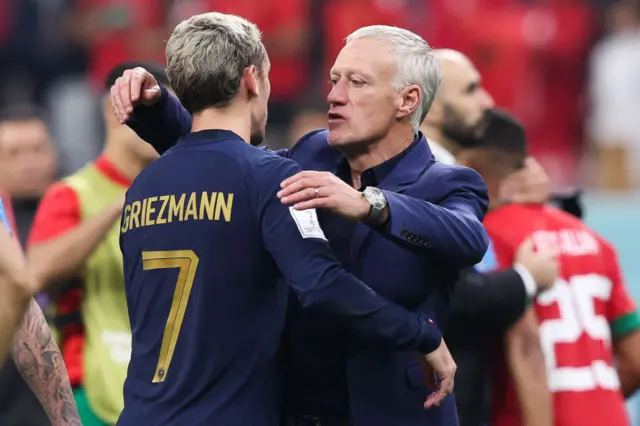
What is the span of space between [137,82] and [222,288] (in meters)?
0.67

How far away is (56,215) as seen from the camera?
5.17 meters

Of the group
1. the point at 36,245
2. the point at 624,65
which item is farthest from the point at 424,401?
the point at 624,65

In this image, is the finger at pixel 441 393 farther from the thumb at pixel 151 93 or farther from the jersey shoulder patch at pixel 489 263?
the jersey shoulder patch at pixel 489 263

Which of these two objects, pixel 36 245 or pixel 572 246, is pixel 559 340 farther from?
pixel 36 245

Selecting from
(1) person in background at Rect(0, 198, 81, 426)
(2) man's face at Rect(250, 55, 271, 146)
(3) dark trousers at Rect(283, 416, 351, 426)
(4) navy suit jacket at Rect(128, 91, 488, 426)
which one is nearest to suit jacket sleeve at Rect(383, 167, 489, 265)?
(4) navy suit jacket at Rect(128, 91, 488, 426)

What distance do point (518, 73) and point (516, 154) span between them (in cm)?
585

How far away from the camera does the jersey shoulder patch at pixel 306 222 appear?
3361 millimetres

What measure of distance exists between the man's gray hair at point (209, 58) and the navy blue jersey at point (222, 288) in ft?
0.39

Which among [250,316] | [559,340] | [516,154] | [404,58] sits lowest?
[559,340]

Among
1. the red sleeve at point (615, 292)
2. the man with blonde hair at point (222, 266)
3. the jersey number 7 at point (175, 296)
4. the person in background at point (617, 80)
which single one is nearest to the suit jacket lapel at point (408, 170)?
the man with blonde hair at point (222, 266)

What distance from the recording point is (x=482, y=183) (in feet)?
12.5

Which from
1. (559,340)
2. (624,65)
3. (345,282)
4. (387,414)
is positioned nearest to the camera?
(345,282)

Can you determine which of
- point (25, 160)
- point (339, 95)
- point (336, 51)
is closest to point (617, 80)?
point (336, 51)

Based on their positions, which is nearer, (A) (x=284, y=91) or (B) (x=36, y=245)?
(B) (x=36, y=245)
